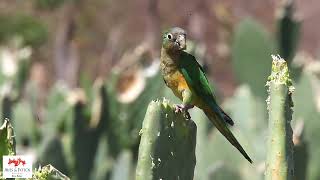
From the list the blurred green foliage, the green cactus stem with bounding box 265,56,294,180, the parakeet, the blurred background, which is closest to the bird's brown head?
the parakeet

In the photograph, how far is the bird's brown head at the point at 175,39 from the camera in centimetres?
111

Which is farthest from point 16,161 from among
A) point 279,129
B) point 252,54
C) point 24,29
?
point 24,29

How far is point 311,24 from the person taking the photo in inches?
618

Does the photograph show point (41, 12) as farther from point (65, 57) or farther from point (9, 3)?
point (65, 57)

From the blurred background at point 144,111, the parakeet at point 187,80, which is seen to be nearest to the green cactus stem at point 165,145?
the parakeet at point 187,80

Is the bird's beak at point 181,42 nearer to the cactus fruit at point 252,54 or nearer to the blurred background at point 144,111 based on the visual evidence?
the blurred background at point 144,111

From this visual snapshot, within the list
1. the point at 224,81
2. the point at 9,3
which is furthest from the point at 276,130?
the point at 9,3

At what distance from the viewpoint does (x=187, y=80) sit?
117cm

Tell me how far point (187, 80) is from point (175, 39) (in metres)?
0.08

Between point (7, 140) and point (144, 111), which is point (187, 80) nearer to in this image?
point (7, 140)

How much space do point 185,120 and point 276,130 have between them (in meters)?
0.21
